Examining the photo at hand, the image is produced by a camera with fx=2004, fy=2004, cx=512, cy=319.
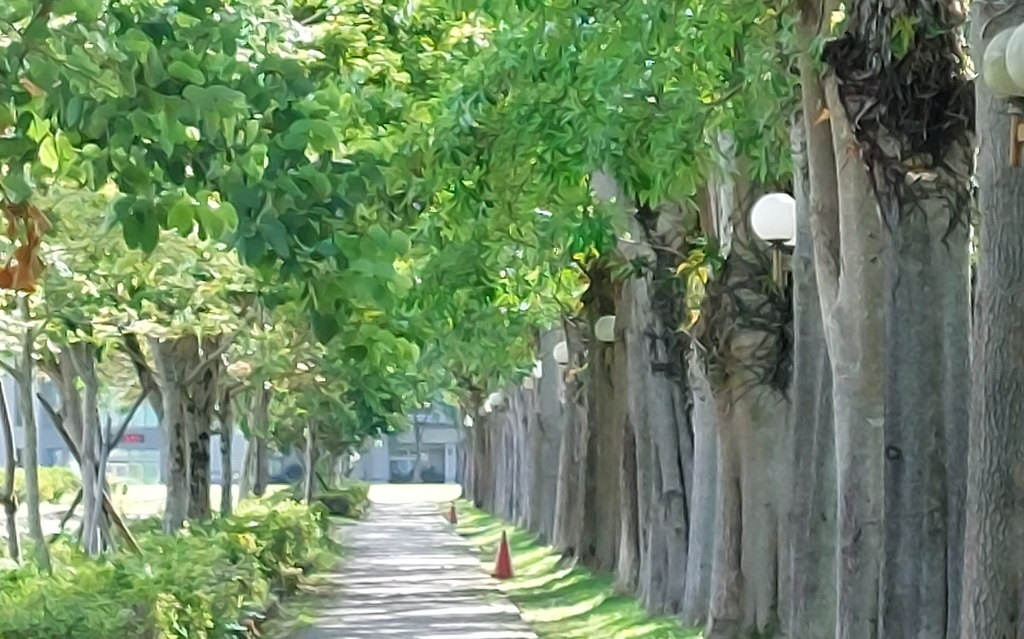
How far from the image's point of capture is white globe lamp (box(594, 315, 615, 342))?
25.9 meters

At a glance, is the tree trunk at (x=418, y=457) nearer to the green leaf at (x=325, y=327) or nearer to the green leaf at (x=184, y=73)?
the green leaf at (x=184, y=73)

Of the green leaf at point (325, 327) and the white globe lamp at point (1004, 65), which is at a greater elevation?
the white globe lamp at point (1004, 65)

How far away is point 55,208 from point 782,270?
5960 millimetres

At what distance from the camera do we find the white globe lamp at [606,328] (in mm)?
25938

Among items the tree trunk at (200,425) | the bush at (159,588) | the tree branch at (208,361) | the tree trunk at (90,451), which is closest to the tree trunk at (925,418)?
the bush at (159,588)

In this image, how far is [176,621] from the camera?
15.2 meters

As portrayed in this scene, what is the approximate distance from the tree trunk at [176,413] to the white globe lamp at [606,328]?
571cm

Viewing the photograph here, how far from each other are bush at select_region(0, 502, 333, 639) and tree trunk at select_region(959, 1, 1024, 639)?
251 inches

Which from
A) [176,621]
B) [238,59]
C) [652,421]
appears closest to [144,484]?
[652,421]

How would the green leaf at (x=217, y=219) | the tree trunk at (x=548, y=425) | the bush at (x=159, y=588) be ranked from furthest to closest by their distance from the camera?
1. the tree trunk at (x=548, y=425)
2. the bush at (x=159, y=588)
3. the green leaf at (x=217, y=219)

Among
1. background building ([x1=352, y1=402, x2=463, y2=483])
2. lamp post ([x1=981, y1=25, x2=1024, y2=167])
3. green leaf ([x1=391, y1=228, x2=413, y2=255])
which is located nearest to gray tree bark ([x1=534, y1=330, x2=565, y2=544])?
lamp post ([x1=981, y1=25, x2=1024, y2=167])

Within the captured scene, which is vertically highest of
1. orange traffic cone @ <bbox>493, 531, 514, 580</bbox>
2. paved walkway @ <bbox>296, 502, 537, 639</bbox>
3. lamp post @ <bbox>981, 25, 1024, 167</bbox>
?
lamp post @ <bbox>981, 25, 1024, 167</bbox>

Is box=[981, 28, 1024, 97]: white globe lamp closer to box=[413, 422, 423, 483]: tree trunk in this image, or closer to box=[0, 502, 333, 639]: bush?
box=[0, 502, 333, 639]: bush

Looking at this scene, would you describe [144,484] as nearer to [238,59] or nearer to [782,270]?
[782,270]
